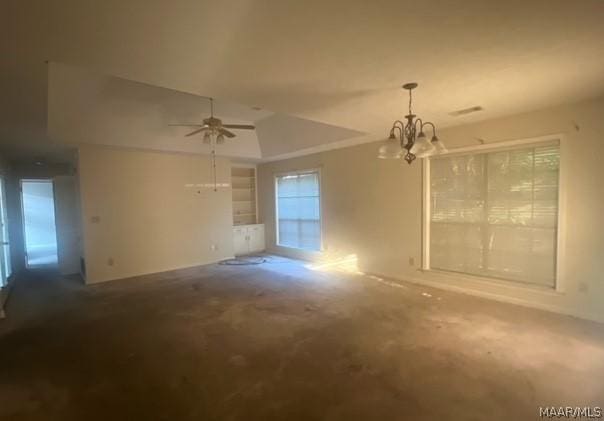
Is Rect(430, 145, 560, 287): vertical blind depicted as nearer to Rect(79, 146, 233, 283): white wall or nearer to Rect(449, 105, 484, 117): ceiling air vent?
Rect(449, 105, 484, 117): ceiling air vent

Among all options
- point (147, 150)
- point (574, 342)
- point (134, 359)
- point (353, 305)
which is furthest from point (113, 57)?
point (574, 342)

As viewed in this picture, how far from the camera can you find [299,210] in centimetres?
751

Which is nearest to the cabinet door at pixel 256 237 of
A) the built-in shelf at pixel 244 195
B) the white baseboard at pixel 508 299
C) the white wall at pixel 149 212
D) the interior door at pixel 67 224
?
the built-in shelf at pixel 244 195

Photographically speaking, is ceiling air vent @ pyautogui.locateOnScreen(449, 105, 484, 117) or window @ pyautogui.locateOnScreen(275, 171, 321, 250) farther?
window @ pyautogui.locateOnScreen(275, 171, 321, 250)

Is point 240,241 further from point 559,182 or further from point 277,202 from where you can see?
point 559,182

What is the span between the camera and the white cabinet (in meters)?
8.02

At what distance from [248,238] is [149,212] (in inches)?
107

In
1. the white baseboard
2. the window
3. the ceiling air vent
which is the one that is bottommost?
the white baseboard

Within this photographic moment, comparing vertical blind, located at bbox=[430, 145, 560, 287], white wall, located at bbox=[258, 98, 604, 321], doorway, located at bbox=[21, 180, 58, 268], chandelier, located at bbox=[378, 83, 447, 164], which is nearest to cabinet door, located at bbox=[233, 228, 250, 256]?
white wall, located at bbox=[258, 98, 604, 321]

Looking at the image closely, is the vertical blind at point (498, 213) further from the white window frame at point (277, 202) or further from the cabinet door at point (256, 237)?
the cabinet door at point (256, 237)

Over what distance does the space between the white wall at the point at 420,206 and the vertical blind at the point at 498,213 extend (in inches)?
6.7

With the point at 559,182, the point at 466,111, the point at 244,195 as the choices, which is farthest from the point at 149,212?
the point at 559,182

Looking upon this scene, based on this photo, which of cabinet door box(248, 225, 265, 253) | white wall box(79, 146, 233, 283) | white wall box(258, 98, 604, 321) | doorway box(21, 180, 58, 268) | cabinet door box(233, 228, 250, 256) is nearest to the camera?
white wall box(258, 98, 604, 321)

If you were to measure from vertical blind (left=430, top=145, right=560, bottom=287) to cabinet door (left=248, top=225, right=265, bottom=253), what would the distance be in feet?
15.8
